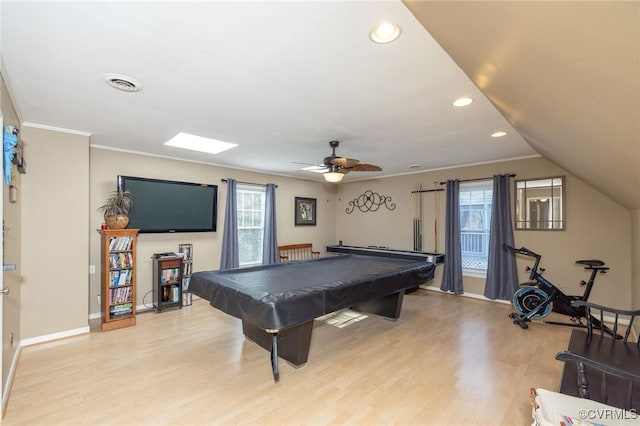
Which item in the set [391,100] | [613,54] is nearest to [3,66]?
[391,100]

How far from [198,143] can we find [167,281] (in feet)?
7.37

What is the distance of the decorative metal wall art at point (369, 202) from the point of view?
21.4 ft

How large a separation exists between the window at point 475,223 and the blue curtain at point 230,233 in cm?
438

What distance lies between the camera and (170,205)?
464cm

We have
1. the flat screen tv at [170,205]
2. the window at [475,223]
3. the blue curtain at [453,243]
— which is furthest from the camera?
the blue curtain at [453,243]

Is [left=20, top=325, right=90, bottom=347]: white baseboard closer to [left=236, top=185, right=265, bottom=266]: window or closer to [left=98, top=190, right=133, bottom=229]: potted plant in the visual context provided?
[left=98, top=190, right=133, bottom=229]: potted plant

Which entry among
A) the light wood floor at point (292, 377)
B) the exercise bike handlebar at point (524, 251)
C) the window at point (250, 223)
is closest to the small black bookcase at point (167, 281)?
the light wood floor at point (292, 377)

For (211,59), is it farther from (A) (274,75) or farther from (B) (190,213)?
(B) (190,213)

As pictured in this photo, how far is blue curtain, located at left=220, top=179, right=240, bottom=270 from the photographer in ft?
17.2

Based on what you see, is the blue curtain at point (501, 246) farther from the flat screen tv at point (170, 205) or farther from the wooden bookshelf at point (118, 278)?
the wooden bookshelf at point (118, 278)

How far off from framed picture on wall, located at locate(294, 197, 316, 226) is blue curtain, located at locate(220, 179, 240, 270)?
5.50 ft

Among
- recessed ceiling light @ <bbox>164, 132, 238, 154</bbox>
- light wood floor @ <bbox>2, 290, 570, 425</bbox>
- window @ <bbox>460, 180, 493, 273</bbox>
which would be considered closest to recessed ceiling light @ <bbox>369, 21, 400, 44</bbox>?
light wood floor @ <bbox>2, 290, 570, 425</bbox>

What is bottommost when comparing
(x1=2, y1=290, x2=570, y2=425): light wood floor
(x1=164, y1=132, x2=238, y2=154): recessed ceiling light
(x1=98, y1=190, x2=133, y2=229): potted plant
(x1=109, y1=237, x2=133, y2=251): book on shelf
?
(x1=2, y1=290, x2=570, y2=425): light wood floor

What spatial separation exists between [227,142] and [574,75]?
3.61 meters
